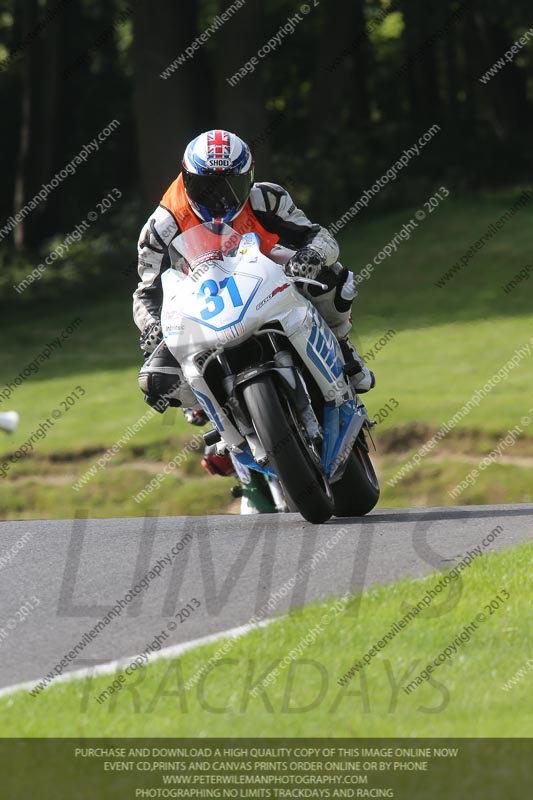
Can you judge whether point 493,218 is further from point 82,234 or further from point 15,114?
point 15,114

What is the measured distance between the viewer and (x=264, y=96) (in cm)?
2808

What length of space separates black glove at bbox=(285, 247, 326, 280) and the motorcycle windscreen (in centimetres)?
33

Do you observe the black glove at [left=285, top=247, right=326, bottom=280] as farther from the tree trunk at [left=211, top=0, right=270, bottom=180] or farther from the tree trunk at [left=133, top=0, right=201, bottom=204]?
the tree trunk at [left=133, top=0, right=201, bottom=204]

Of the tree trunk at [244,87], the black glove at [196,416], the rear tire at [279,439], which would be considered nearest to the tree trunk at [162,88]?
the tree trunk at [244,87]

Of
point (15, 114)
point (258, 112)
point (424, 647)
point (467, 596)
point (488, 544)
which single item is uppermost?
point (424, 647)

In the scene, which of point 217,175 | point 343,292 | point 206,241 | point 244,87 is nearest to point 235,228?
point 206,241

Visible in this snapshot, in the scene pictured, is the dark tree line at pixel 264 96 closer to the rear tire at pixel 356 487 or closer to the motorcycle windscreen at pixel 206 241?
the rear tire at pixel 356 487

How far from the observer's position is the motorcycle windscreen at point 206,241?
7922 millimetres

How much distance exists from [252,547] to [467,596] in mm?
1648

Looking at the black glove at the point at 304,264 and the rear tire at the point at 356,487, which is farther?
the rear tire at the point at 356,487

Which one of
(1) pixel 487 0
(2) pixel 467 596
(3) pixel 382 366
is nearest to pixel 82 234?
(1) pixel 487 0

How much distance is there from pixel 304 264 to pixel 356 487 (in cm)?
140

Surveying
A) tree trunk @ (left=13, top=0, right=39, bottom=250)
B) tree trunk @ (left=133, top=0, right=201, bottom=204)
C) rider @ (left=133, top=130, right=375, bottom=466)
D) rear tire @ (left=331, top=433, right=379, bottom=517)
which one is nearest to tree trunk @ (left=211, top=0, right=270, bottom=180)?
tree trunk @ (left=133, top=0, right=201, bottom=204)

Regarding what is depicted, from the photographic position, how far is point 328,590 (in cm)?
617
